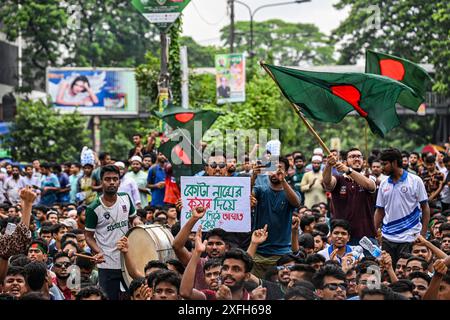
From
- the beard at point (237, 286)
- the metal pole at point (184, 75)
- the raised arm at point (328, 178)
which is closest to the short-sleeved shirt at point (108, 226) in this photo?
the raised arm at point (328, 178)

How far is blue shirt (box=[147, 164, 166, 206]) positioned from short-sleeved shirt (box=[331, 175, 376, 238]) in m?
5.80

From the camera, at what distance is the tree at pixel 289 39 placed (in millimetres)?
69500

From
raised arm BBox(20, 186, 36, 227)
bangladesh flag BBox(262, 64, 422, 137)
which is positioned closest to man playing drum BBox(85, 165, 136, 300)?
raised arm BBox(20, 186, 36, 227)

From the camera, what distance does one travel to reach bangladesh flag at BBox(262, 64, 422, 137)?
11.4 m

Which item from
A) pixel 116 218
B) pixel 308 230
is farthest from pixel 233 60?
pixel 116 218

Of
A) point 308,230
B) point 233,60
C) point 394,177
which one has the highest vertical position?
point 233,60

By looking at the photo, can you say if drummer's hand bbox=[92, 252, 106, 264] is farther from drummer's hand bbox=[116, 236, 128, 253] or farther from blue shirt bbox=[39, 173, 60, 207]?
blue shirt bbox=[39, 173, 60, 207]

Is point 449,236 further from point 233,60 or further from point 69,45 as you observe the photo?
point 69,45

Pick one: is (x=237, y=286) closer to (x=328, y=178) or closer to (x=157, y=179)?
(x=328, y=178)

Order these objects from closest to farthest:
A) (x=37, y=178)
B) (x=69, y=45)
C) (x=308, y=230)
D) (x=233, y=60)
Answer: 1. (x=308, y=230)
2. (x=37, y=178)
3. (x=233, y=60)
4. (x=69, y=45)

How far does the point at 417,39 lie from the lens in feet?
133

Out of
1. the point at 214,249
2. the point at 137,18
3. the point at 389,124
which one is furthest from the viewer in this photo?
the point at 137,18

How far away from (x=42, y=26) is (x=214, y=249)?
121 feet

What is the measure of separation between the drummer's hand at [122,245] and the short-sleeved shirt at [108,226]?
0.48 meters
